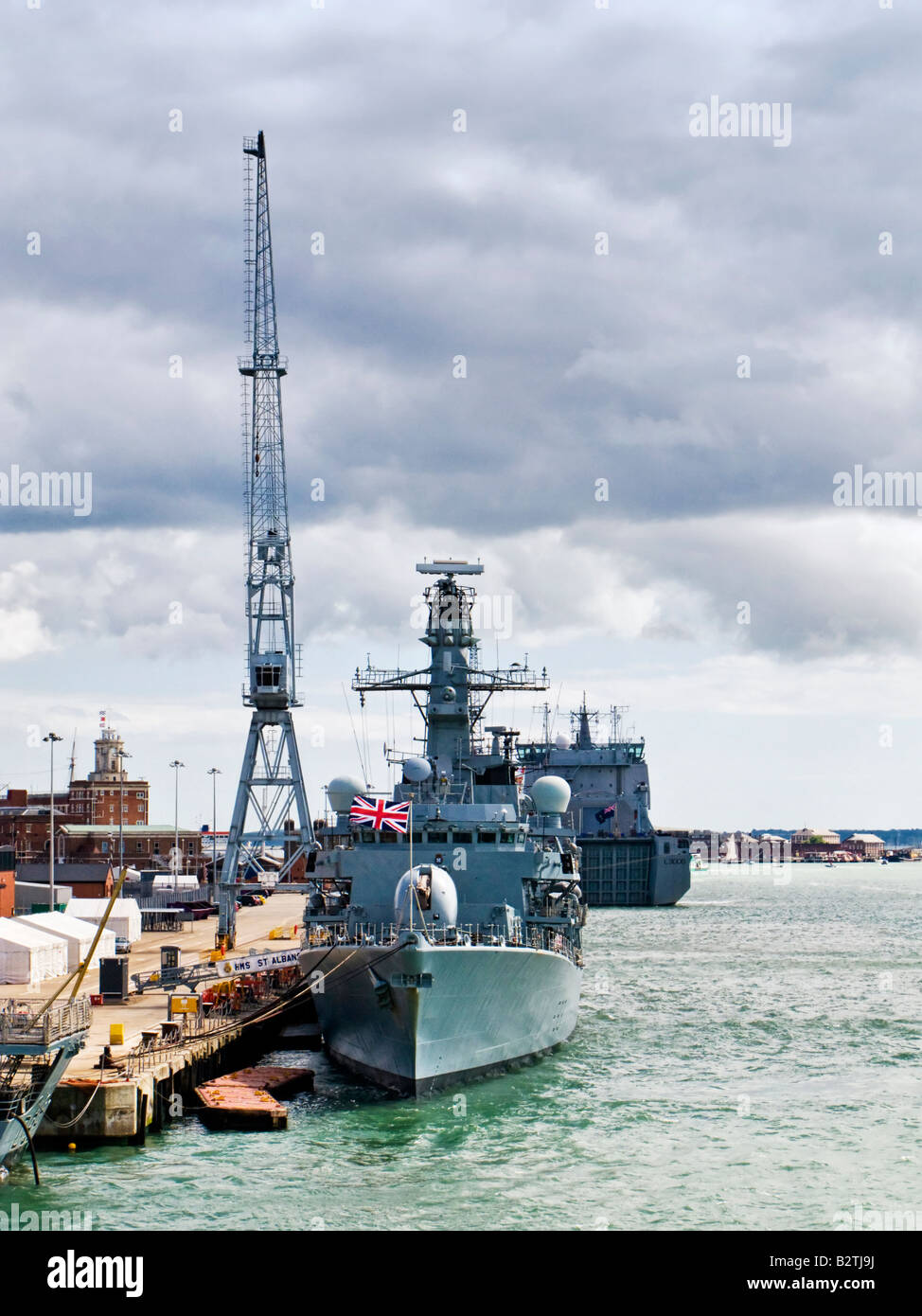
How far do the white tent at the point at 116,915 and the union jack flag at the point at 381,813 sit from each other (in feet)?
75.8

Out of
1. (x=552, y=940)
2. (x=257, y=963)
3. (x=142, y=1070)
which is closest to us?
(x=142, y=1070)

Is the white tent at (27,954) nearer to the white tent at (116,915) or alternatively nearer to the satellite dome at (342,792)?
the white tent at (116,915)

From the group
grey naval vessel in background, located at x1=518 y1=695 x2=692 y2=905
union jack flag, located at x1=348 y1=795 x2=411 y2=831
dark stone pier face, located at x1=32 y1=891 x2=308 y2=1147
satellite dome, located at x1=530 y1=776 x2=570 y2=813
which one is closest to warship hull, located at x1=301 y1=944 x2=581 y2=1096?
dark stone pier face, located at x1=32 y1=891 x2=308 y2=1147

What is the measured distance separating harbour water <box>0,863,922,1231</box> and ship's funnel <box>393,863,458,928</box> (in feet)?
13.9

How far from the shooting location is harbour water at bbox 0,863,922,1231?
76.5ft

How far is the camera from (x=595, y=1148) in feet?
90.2

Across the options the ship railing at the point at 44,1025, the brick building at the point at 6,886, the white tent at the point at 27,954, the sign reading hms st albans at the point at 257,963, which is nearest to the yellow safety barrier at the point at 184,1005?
the sign reading hms st albans at the point at 257,963

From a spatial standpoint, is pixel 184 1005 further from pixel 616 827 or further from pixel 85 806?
pixel 85 806

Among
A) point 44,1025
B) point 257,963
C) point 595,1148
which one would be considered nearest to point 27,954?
point 257,963

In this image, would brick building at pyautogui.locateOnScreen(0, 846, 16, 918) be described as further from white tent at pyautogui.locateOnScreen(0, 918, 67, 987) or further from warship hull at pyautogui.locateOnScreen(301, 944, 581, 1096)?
warship hull at pyautogui.locateOnScreen(301, 944, 581, 1096)

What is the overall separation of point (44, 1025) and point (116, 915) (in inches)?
1286

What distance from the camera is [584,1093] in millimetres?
32531

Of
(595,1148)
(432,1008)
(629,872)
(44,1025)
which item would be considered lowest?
(629,872)
